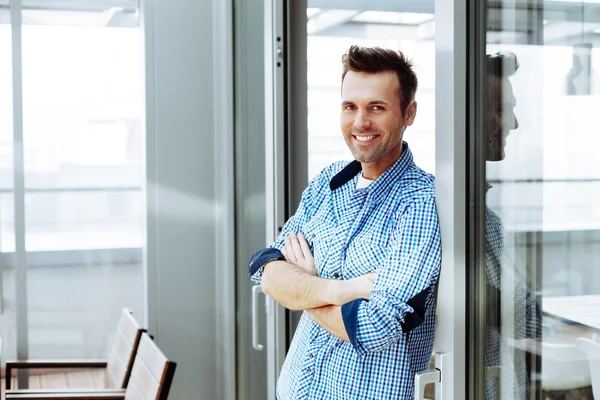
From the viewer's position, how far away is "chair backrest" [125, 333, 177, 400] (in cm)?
216

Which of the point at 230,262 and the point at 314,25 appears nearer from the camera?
the point at 314,25

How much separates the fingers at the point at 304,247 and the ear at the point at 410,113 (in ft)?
1.34

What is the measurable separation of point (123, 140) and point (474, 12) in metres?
2.35

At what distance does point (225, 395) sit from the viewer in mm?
3338

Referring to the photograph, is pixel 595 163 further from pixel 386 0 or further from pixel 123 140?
pixel 123 140

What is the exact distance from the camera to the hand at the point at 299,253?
69.5 inches

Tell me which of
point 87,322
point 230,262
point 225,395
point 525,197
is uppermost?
point 525,197

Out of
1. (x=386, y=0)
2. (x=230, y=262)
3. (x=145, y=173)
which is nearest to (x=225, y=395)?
(x=230, y=262)

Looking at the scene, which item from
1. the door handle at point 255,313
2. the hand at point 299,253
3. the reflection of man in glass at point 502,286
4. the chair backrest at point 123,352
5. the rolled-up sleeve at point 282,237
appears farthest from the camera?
the chair backrest at point 123,352

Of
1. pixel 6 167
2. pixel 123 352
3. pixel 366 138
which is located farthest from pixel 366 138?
pixel 6 167

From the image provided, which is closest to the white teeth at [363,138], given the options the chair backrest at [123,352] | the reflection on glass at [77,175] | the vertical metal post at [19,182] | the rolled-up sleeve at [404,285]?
the rolled-up sleeve at [404,285]

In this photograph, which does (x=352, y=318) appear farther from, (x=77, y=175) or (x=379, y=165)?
(x=77, y=175)

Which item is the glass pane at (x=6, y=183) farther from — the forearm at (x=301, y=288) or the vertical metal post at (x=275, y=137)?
the forearm at (x=301, y=288)

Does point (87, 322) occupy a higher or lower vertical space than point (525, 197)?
lower
